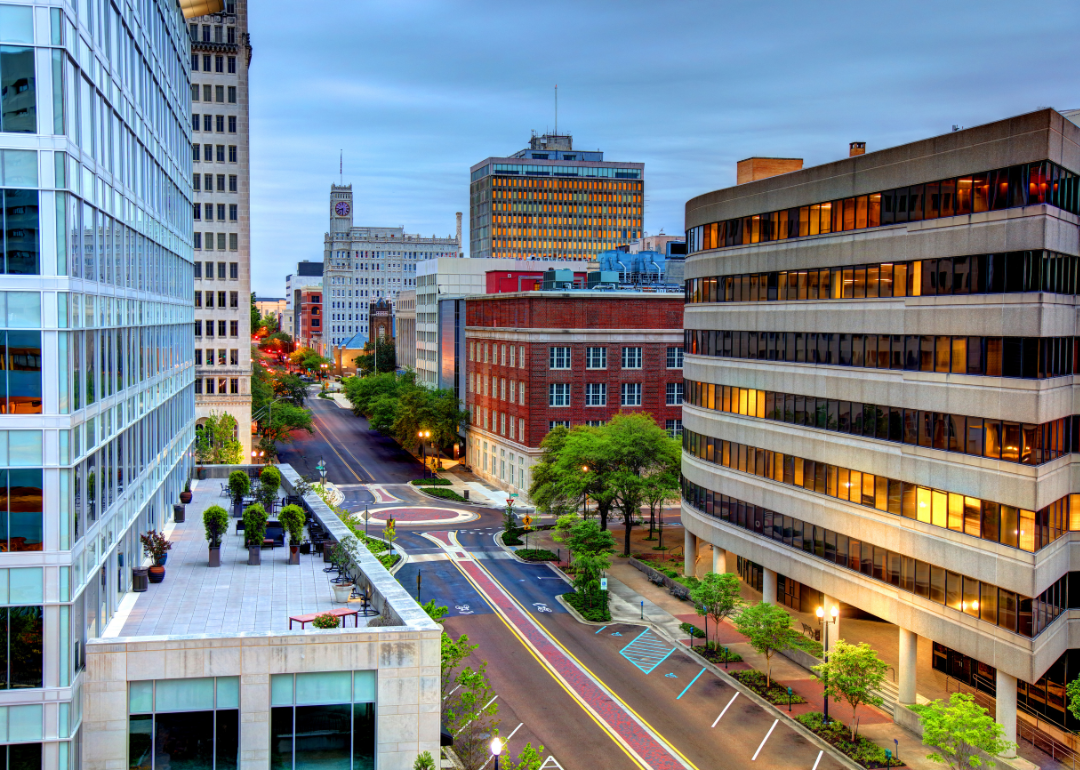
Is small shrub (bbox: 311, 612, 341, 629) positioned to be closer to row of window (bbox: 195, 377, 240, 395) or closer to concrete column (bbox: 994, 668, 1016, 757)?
concrete column (bbox: 994, 668, 1016, 757)

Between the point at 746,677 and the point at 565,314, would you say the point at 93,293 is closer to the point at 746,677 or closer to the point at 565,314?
the point at 746,677

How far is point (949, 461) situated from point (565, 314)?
168 feet

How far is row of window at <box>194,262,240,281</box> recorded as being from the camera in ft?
324

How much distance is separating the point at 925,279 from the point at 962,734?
17.6 meters

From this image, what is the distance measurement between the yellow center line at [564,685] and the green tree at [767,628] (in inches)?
308

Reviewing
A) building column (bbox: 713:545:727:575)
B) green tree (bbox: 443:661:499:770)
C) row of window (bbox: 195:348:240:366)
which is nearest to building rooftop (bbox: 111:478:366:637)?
green tree (bbox: 443:661:499:770)

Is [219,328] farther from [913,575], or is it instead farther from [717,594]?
[913,575]

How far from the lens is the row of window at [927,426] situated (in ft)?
118

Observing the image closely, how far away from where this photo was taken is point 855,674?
37.8m

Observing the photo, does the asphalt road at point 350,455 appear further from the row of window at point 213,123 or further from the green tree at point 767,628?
the green tree at point 767,628

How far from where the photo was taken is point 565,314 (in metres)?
87.1

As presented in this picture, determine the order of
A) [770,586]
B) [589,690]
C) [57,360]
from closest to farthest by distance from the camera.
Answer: [57,360], [589,690], [770,586]

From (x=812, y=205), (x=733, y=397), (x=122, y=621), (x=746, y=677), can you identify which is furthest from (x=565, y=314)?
(x=122, y=621)

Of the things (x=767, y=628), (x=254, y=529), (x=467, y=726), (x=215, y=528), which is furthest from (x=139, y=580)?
(x=767, y=628)
